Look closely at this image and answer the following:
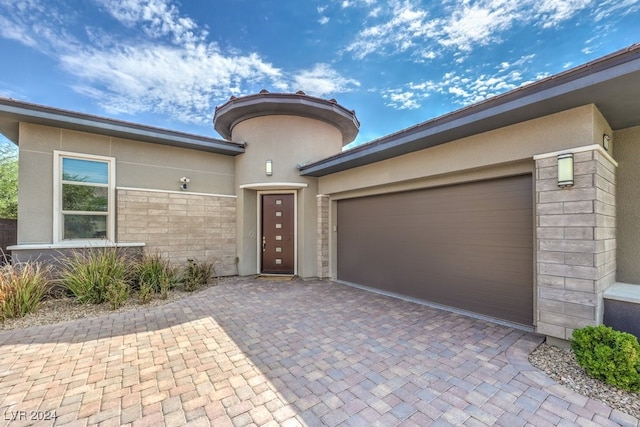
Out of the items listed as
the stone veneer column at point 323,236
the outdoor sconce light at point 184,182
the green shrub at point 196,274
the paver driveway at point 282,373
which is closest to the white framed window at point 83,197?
the outdoor sconce light at point 184,182

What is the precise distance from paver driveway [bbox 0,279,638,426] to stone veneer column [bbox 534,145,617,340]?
73cm

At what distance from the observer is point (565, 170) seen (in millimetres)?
3770

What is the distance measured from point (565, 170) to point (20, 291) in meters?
9.62

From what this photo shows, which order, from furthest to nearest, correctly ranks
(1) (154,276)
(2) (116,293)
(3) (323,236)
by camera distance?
(3) (323,236) → (1) (154,276) → (2) (116,293)

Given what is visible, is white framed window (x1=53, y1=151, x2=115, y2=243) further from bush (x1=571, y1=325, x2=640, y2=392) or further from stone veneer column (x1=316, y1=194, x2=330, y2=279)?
bush (x1=571, y1=325, x2=640, y2=392)

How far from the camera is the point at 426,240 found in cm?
617

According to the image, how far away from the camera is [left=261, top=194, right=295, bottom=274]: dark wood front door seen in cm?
898

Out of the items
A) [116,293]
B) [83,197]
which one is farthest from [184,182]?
[116,293]

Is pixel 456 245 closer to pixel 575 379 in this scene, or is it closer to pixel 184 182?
pixel 575 379

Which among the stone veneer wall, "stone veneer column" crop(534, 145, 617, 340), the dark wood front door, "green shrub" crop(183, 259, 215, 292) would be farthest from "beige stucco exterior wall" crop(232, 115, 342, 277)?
"stone veneer column" crop(534, 145, 617, 340)

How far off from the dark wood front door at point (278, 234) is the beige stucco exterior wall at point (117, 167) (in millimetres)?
1531

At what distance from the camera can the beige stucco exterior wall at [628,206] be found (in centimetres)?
430

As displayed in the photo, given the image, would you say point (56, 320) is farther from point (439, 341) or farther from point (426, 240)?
point (426, 240)

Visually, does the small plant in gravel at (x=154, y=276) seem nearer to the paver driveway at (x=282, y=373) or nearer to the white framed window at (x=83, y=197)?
the paver driveway at (x=282, y=373)
